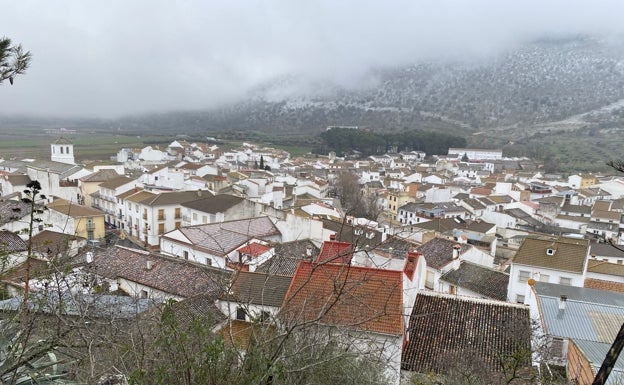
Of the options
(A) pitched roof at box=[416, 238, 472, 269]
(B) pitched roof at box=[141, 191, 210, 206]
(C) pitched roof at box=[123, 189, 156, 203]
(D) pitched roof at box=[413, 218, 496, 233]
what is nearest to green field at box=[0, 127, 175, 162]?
(C) pitched roof at box=[123, 189, 156, 203]

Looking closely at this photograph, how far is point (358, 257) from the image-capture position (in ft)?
54.6

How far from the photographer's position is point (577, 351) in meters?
9.37

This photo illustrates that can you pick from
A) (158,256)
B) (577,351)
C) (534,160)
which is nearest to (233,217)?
(158,256)

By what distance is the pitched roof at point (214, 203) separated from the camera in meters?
30.5

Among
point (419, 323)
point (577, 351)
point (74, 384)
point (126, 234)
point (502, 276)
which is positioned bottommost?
point (126, 234)

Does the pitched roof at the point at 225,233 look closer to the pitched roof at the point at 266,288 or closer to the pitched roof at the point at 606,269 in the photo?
the pitched roof at the point at 266,288

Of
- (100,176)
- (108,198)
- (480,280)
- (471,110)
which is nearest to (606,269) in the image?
(480,280)

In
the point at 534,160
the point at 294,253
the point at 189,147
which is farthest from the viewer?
the point at 534,160

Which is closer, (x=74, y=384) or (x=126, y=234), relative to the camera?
(x=74, y=384)

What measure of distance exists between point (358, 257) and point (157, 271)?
24.0 feet

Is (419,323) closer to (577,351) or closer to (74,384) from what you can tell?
(577,351)

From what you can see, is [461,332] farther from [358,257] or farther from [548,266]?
[548,266]

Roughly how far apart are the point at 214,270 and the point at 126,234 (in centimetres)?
2232

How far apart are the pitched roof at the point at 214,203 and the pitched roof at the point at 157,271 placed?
11071mm
